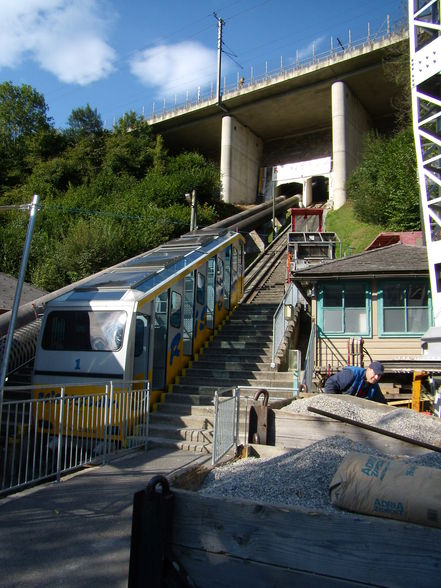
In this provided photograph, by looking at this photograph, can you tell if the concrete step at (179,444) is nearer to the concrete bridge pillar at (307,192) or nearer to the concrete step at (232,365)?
the concrete step at (232,365)

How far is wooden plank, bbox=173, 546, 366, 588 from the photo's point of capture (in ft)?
6.71

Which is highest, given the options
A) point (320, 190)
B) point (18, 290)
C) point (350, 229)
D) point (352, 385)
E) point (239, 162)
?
point (239, 162)

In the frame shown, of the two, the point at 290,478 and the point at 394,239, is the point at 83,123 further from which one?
the point at 290,478

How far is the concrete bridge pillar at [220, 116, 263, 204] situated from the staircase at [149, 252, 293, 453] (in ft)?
99.2

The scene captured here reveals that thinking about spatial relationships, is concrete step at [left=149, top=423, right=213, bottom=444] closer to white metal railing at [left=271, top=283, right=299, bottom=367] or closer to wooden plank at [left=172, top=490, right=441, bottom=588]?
white metal railing at [left=271, top=283, right=299, bottom=367]

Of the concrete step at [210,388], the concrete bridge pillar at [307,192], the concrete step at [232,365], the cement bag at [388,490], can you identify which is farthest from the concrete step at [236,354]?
the concrete bridge pillar at [307,192]

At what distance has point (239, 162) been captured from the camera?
4659 centimetres

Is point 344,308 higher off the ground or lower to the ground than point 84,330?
higher

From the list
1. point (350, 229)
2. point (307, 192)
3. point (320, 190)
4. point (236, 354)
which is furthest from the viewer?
point (320, 190)

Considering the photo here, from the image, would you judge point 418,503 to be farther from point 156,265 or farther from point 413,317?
point 413,317

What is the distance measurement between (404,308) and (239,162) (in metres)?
34.3

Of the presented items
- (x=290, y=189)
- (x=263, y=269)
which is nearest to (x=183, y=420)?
(x=263, y=269)

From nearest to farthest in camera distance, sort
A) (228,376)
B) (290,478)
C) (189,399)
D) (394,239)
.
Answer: (290,478) < (189,399) < (228,376) < (394,239)

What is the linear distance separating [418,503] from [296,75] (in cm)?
4224
